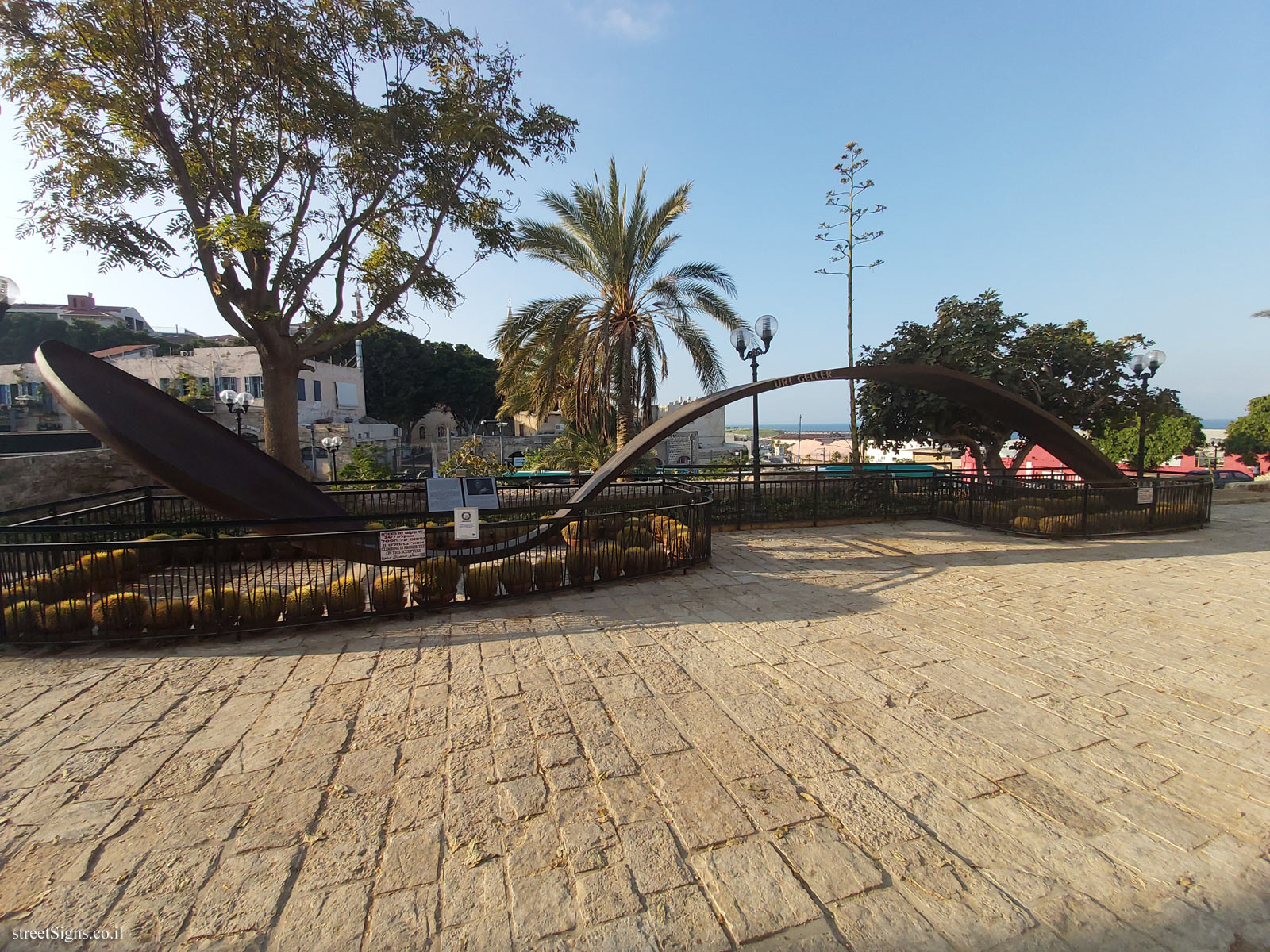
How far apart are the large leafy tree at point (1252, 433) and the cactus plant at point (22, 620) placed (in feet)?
178

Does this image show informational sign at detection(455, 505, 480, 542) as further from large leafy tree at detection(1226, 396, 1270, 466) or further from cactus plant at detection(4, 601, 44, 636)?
large leafy tree at detection(1226, 396, 1270, 466)

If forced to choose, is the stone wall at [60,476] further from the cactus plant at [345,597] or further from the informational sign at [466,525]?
the informational sign at [466,525]

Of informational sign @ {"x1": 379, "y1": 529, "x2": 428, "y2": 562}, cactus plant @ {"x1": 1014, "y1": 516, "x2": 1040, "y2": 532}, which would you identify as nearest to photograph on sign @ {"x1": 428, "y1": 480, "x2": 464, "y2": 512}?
informational sign @ {"x1": 379, "y1": 529, "x2": 428, "y2": 562}

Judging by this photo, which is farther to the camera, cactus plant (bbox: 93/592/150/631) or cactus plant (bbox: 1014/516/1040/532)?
cactus plant (bbox: 1014/516/1040/532)

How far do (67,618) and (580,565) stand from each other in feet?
17.1

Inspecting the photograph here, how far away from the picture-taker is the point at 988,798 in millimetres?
3113

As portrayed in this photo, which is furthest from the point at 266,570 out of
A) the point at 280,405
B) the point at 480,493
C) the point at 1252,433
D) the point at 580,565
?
the point at 1252,433

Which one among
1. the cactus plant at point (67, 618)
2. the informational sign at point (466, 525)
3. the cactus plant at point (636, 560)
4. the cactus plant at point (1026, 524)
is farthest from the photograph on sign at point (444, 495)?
the cactus plant at point (1026, 524)

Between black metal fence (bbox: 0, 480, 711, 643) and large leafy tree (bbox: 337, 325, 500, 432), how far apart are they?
45729 millimetres

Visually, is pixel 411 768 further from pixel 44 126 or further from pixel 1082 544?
pixel 44 126

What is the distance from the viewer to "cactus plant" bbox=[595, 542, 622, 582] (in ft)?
25.0

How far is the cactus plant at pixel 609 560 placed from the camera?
7.62m

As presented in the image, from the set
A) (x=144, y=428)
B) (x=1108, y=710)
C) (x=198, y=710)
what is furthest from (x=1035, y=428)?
(x=144, y=428)

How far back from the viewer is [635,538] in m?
8.42
